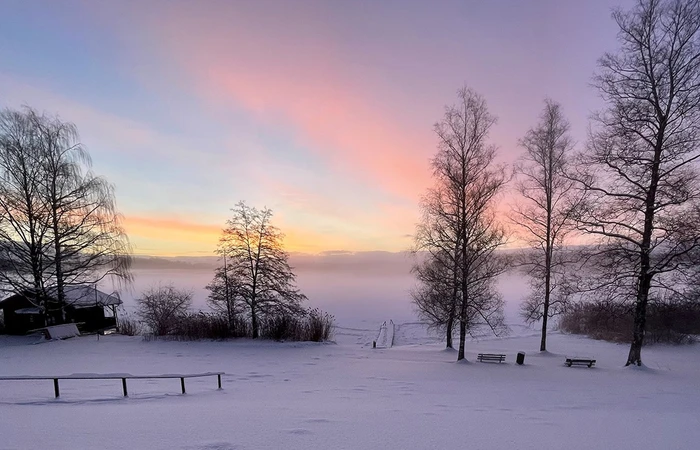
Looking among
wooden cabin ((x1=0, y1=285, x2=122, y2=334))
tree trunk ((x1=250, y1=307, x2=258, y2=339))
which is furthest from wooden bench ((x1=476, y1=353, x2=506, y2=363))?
wooden cabin ((x1=0, y1=285, x2=122, y2=334))

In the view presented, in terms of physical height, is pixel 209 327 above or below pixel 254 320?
below

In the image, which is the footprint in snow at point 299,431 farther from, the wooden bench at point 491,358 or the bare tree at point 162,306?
the bare tree at point 162,306

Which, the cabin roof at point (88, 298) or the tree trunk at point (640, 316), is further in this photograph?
the cabin roof at point (88, 298)

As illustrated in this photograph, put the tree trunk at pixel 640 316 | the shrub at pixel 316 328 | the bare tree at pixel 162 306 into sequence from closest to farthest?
the tree trunk at pixel 640 316
the shrub at pixel 316 328
the bare tree at pixel 162 306

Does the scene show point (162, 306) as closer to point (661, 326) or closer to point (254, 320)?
point (254, 320)

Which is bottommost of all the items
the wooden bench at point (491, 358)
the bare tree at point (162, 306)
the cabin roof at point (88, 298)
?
the bare tree at point (162, 306)

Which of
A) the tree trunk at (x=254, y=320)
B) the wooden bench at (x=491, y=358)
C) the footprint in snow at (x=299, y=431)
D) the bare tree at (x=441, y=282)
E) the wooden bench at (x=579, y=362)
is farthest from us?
the tree trunk at (x=254, y=320)

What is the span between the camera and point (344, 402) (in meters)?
7.73

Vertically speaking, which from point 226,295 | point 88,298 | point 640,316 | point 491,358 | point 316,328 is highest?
point 640,316

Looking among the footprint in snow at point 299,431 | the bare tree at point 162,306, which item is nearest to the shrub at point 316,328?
the bare tree at point 162,306

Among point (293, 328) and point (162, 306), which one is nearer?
point (293, 328)

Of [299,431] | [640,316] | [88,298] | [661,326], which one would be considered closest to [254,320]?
[88,298]

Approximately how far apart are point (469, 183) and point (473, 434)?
501 inches

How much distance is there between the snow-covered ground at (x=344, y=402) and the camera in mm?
4910
